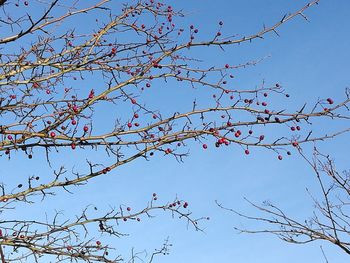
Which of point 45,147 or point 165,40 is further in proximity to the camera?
point 165,40

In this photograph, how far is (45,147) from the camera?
423cm

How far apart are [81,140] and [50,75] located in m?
1.23

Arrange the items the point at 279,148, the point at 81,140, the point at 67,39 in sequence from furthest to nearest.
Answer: the point at 67,39 → the point at 279,148 → the point at 81,140

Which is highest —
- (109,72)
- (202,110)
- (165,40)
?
(165,40)

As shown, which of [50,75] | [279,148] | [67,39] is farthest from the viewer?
[67,39]

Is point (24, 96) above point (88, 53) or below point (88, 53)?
below

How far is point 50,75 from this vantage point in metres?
5.03

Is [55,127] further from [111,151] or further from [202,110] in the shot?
[202,110]

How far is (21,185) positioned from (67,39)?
210 centimetres

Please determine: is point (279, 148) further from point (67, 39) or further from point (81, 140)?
point (67, 39)

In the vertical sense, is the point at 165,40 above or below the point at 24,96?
above

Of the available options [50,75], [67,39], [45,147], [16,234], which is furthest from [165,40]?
[16,234]

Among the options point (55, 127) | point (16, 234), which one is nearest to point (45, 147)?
point (55, 127)

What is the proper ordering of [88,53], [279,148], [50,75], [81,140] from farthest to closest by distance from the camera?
[88,53] → [50,75] → [279,148] → [81,140]
